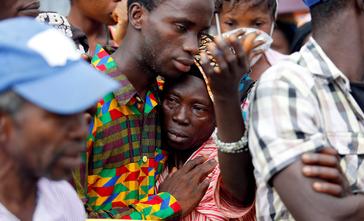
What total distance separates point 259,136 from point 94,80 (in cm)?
82

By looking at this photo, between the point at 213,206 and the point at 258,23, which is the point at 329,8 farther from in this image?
the point at 258,23

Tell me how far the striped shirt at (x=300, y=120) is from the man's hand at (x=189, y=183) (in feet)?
1.97

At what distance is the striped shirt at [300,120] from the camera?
2797 millimetres

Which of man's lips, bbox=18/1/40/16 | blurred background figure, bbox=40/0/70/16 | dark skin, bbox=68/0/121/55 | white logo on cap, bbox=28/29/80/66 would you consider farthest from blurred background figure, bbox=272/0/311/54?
white logo on cap, bbox=28/29/80/66

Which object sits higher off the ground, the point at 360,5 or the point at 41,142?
the point at 360,5

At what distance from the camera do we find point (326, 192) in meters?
2.75

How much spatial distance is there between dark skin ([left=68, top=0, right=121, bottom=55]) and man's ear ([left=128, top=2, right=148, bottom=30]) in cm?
142

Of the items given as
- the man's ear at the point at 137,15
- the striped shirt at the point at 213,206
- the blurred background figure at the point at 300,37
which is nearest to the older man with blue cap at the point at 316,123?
the striped shirt at the point at 213,206

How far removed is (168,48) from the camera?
12.4 ft

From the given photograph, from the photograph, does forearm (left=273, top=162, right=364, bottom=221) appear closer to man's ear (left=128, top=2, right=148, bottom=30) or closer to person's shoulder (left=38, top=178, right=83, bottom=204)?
person's shoulder (left=38, top=178, right=83, bottom=204)

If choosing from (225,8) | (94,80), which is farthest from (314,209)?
(225,8)

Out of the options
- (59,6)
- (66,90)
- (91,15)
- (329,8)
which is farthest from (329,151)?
(59,6)

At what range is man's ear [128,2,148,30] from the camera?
392cm

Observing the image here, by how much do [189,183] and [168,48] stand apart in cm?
68
